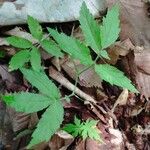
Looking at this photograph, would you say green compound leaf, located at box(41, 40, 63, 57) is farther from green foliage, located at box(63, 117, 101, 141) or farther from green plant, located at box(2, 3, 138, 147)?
green foliage, located at box(63, 117, 101, 141)

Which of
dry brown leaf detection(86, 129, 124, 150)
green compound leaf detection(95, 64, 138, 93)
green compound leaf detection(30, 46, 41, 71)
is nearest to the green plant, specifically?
green compound leaf detection(95, 64, 138, 93)

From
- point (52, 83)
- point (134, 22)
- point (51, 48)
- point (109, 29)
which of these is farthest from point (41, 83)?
point (134, 22)

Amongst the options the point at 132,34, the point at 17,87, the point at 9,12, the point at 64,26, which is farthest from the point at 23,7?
the point at 132,34

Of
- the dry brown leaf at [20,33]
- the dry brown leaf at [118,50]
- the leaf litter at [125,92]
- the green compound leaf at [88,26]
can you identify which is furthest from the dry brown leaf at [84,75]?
the green compound leaf at [88,26]

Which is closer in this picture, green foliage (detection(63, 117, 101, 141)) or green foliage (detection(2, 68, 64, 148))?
green foliage (detection(2, 68, 64, 148))

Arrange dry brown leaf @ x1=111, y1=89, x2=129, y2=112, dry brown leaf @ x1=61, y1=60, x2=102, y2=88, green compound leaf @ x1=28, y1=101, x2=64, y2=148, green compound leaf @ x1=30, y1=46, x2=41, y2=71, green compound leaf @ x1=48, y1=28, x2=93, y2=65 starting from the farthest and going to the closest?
1. dry brown leaf @ x1=111, y1=89, x2=129, y2=112
2. dry brown leaf @ x1=61, y1=60, x2=102, y2=88
3. green compound leaf @ x1=30, y1=46, x2=41, y2=71
4. green compound leaf @ x1=48, y1=28, x2=93, y2=65
5. green compound leaf @ x1=28, y1=101, x2=64, y2=148

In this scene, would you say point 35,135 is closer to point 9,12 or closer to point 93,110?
point 93,110
